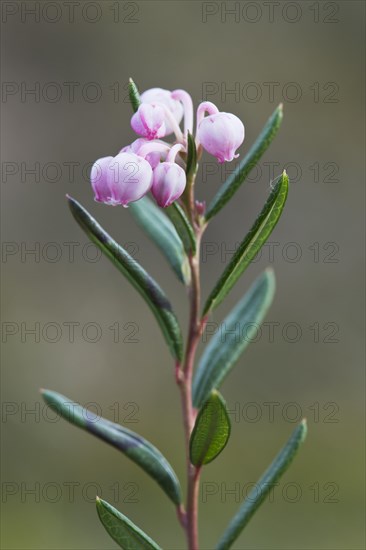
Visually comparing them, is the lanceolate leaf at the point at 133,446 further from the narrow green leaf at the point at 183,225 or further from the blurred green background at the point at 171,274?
Answer: the blurred green background at the point at 171,274

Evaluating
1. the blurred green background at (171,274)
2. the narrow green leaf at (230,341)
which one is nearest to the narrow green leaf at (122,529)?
the narrow green leaf at (230,341)

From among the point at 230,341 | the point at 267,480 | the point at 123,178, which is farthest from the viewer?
the point at 230,341

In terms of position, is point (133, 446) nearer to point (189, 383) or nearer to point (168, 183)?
point (189, 383)

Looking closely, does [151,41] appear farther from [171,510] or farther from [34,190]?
[171,510]

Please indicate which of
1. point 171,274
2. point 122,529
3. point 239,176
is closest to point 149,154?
point 239,176

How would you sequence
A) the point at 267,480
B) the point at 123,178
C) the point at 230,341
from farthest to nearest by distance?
1. the point at 230,341
2. the point at 267,480
3. the point at 123,178

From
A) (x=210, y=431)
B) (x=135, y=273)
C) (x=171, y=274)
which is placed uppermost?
(x=135, y=273)

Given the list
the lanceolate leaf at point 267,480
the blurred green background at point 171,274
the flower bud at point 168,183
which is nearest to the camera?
the flower bud at point 168,183

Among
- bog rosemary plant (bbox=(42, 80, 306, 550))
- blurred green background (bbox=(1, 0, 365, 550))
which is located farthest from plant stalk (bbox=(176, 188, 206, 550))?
blurred green background (bbox=(1, 0, 365, 550))
